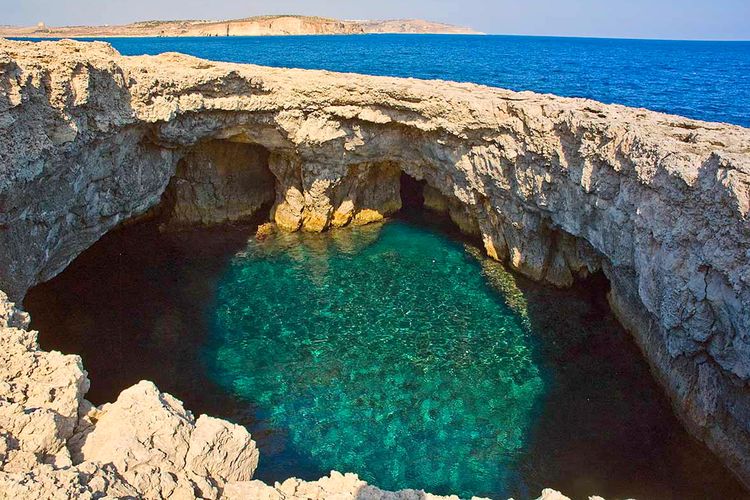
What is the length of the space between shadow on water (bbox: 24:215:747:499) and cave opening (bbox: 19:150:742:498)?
50 millimetres

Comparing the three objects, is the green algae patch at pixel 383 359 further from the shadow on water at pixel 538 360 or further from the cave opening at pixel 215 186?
the cave opening at pixel 215 186

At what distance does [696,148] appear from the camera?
1227 centimetres

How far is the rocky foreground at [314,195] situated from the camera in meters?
7.35

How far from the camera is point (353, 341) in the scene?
16859 mm

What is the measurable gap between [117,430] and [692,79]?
Result: 2915 inches

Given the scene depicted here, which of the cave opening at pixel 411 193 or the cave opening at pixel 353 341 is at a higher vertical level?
the cave opening at pixel 411 193

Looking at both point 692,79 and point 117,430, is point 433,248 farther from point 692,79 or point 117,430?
point 692,79

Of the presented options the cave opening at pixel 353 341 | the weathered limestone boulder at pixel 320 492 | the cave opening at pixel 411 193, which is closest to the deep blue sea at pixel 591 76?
the cave opening at pixel 411 193

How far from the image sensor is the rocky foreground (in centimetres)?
735

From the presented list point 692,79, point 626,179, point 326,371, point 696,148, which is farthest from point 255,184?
point 692,79

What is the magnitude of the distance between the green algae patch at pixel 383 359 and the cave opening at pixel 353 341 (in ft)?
0.22

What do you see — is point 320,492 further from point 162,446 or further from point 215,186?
point 215,186

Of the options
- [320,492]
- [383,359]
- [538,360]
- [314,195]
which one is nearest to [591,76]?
[314,195]

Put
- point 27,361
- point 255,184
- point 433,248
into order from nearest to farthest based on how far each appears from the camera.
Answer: point 27,361, point 433,248, point 255,184
